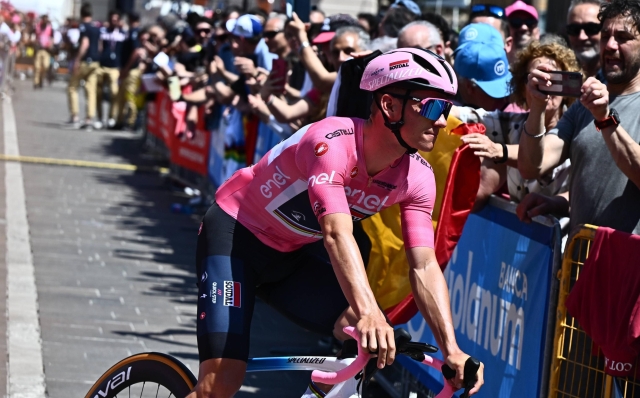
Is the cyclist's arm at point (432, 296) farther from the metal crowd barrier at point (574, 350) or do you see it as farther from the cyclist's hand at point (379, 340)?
the metal crowd barrier at point (574, 350)

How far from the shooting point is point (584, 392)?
4.46 meters

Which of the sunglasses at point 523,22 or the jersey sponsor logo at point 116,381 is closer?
the jersey sponsor logo at point 116,381

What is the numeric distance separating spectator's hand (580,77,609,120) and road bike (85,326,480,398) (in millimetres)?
1594

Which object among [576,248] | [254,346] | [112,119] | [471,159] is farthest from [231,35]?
[112,119]

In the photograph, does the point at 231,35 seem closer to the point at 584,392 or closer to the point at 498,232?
the point at 498,232

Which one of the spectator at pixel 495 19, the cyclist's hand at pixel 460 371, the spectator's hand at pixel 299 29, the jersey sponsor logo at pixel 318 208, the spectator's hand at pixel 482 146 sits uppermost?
the spectator at pixel 495 19

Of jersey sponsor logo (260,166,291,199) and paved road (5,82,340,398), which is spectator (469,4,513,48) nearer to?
paved road (5,82,340,398)

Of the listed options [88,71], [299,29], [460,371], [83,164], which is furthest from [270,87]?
[88,71]

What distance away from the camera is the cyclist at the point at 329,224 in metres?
3.64

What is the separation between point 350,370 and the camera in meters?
3.22

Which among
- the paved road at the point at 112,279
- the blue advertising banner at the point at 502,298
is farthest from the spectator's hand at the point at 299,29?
the blue advertising banner at the point at 502,298

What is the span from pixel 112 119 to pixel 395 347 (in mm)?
22768

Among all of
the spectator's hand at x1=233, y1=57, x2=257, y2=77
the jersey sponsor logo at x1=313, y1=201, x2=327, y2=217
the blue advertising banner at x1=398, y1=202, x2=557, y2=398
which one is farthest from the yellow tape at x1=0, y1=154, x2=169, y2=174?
the jersey sponsor logo at x1=313, y1=201, x2=327, y2=217

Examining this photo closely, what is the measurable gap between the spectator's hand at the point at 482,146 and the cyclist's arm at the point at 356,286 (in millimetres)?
1756
